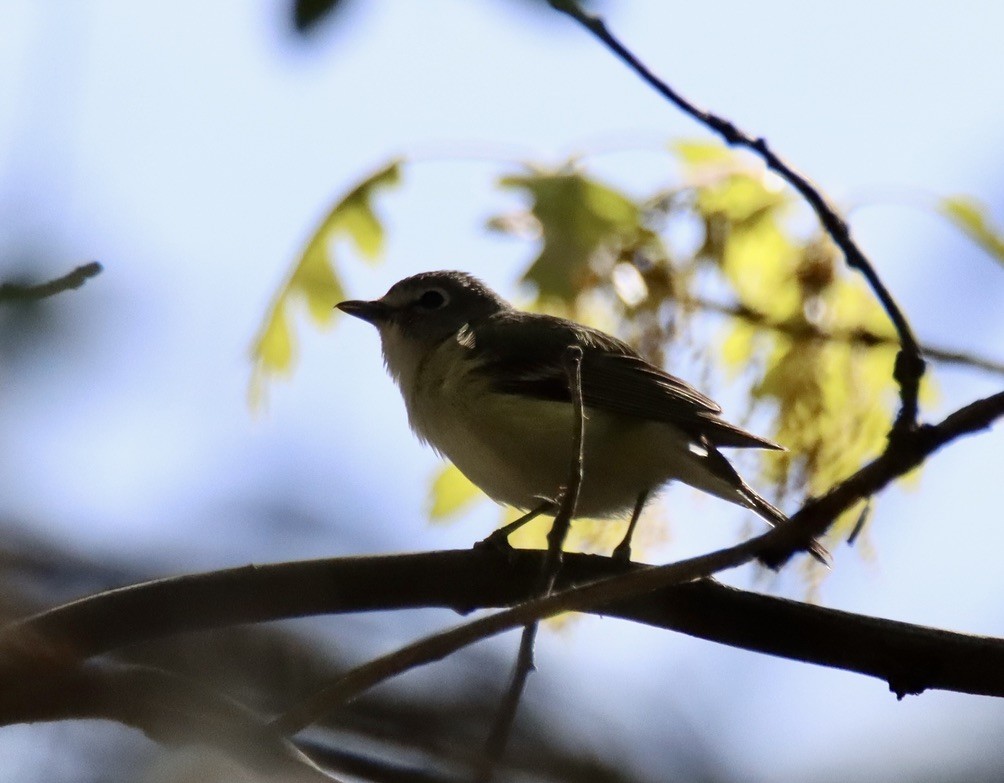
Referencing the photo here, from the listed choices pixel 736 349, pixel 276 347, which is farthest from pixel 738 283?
pixel 276 347

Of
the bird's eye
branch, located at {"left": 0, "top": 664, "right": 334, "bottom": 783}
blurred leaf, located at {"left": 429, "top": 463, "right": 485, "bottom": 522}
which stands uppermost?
the bird's eye

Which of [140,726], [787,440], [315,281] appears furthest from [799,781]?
[315,281]

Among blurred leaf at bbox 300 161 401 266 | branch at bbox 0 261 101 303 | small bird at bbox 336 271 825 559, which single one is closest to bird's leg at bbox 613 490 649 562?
small bird at bbox 336 271 825 559

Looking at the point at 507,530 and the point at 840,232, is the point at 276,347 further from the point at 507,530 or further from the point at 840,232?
the point at 840,232

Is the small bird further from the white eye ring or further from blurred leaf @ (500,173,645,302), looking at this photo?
the white eye ring

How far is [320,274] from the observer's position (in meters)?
3.75

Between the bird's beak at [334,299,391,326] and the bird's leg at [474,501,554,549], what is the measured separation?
4.93ft

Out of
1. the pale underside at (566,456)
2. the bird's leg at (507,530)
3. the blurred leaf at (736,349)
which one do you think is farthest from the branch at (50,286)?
the blurred leaf at (736,349)

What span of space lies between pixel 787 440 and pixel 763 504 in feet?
0.99

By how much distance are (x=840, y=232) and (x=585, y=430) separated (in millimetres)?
1731

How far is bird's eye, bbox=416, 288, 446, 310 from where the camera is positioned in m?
5.09

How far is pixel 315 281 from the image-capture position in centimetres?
375

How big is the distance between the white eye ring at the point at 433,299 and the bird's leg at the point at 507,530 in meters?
1.49

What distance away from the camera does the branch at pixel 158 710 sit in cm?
182
